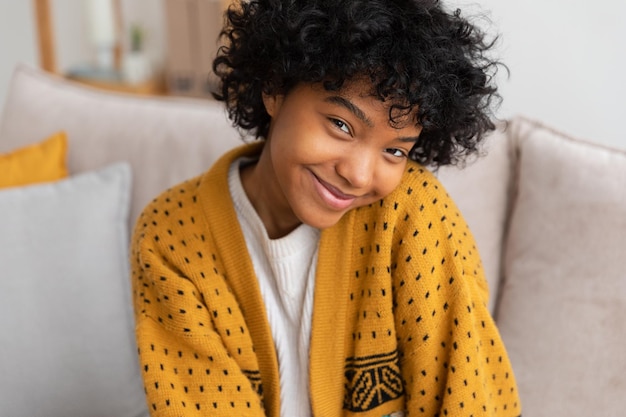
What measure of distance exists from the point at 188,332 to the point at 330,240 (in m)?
0.27

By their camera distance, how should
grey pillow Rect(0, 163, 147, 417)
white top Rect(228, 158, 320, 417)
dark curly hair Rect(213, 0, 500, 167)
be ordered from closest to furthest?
1. dark curly hair Rect(213, 0, 500, 167)
2. white top Rect(228, 158, 320, 417)
3. grey pillow Rect(0, 163, 147, 417)

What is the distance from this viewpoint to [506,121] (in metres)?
1.42

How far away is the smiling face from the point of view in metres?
1.00

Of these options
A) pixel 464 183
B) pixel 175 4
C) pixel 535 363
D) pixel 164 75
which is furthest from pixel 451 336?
pixel 164 75

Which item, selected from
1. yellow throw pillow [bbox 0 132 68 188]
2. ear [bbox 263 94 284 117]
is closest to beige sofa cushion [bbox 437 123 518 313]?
ear [bbox 263 94 284 117]

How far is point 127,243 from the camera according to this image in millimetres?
1655

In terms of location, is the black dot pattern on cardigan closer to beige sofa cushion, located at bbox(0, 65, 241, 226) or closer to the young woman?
the young woman

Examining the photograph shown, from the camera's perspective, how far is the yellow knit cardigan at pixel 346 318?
1125 mm

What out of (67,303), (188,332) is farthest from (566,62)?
(67,303)

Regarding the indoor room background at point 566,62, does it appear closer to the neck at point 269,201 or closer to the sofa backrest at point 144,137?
the sofa backrest at point 144,137

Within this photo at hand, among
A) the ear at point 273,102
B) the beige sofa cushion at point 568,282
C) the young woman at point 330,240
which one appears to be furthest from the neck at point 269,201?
the beige sofa cushion at point 568,282

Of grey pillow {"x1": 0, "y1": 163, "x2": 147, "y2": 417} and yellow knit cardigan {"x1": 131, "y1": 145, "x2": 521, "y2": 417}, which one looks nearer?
yellow knit cardigan {"x1": 131, "y1": 145, "x2": 521, "y2": 417}

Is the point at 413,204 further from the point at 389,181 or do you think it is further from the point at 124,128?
the point at 124,128

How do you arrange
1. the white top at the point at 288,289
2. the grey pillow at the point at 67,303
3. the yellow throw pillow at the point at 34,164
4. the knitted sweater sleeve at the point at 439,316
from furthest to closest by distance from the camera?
1. the yellow throw pillow at the point at 34,164
2. the grey pillow at the point at 67,303
3. the white top at the point at 288,289
4. the knitted sweater sleeve at the point at 439,316
